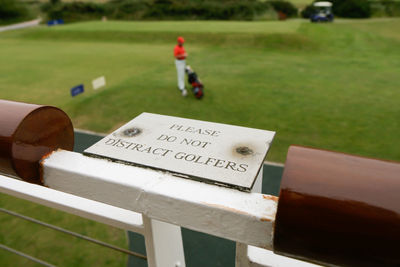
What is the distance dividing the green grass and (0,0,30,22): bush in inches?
745

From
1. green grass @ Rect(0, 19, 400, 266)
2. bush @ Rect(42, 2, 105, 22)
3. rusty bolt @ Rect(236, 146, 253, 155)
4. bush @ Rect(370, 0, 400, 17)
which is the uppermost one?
bush @ Rect(42, 2, 105, 22)

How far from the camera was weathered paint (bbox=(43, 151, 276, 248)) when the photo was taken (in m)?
0.74

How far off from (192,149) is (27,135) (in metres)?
0.52

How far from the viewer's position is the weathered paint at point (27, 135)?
2.71 feet

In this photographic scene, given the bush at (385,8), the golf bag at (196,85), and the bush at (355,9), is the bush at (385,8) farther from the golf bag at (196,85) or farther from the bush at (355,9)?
the golf bag at (196,85)

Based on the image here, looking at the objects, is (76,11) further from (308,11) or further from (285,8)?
(308,11)

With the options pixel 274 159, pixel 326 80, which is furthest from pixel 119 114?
pixel 326 80

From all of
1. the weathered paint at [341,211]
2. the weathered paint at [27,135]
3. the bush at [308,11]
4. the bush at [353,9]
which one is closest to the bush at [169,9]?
the bush at [308,11]

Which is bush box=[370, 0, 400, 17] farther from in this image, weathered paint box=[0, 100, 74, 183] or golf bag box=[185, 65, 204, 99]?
weathered paint box=[0, 100, 74, 183]

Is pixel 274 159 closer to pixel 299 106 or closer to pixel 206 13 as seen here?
pixel 299 106

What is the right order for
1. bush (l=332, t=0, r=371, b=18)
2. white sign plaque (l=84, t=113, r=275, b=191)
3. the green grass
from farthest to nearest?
1. bush (l=332, t=0, r=371, b=18)
2. the green grass
3. white sign plaque (l=84, t=113, r=275, b=191)

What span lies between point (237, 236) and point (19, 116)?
0.67 m

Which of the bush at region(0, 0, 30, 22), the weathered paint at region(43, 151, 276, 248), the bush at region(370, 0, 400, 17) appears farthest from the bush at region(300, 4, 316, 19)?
the weathered paint at region(43, 151, 276, 248)

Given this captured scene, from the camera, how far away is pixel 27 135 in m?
0.86
